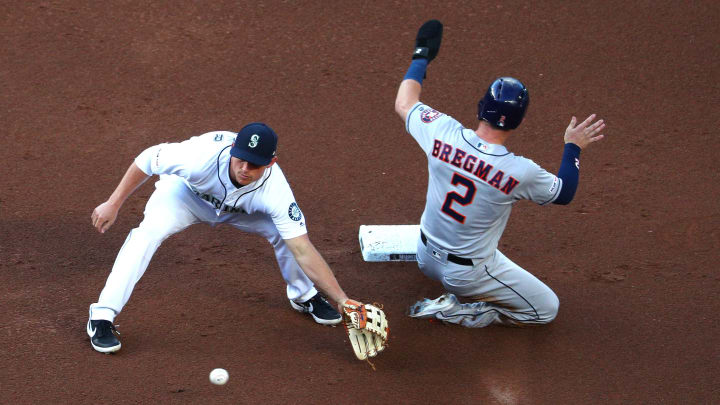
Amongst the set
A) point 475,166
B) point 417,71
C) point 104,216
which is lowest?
point 104,216

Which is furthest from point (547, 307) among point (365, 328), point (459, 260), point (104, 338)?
point (104, 338)

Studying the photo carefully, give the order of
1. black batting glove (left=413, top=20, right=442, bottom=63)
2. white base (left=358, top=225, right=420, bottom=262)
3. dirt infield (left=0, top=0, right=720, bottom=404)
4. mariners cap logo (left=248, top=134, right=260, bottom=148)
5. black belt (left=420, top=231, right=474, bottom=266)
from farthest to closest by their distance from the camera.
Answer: white base (left=358, top=225, right=420, bottom=262), black batting glove (left=413, top=20, right=442, bottom=63), black belt (left=420, top=231, right=474, bottom=266), dirt infield (left=0, top=0, right=720, bottom=404), mariners cap logo (left=248, top=134, right=260, bottom=148)

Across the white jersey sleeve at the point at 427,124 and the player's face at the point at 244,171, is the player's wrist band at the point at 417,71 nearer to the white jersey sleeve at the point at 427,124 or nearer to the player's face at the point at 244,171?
the white jersey sleeve at the point at 427,124

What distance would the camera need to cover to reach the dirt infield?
484 centimetres

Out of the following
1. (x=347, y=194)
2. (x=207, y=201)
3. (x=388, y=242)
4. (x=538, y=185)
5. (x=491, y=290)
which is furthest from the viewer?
(x=347, y=194)

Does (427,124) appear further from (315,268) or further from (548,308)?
(548,308)

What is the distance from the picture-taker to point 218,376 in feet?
14.9

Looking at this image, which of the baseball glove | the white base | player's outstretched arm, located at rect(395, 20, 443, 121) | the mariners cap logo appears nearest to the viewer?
the mariners cap logo

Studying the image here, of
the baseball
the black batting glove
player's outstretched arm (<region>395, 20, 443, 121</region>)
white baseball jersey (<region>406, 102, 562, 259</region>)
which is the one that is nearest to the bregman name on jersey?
white baseball jersey (<region>406, 102, 562, 259</region>)

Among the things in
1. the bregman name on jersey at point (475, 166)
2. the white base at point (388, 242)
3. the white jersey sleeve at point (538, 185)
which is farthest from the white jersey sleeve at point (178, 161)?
the white jersey sleeve at point (538, 185)

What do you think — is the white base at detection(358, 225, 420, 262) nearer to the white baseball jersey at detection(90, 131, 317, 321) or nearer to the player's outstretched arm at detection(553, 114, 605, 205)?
the white baseball jersey at detection(90, 131, 317, 321)

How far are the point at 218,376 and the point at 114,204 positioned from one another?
3.73 ft

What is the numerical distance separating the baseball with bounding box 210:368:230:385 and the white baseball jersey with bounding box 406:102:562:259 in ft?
4.79

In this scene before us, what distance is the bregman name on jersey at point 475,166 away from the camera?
463 centimetres
